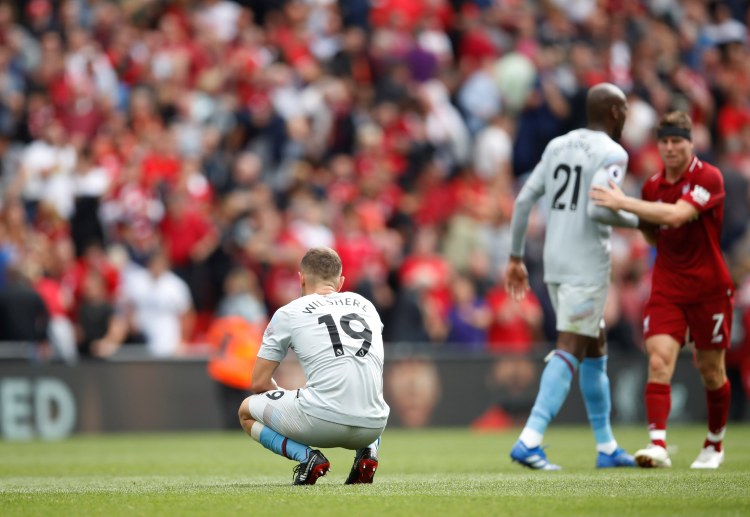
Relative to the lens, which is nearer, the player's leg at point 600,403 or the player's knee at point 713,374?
the player's knee at point 713,374

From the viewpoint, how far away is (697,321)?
33.7 ft

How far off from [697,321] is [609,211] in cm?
109

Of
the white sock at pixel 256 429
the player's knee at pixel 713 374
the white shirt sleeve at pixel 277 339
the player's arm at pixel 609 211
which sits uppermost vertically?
the player's arm at pixel 609 211

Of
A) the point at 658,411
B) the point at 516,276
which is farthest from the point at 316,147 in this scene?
the point at 658,411

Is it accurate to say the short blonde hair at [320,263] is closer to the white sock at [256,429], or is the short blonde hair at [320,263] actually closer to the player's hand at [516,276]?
the white sock at [256,429]

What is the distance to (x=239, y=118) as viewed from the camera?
2102cm

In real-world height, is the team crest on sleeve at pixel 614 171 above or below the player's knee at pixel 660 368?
above

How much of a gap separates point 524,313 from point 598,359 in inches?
340

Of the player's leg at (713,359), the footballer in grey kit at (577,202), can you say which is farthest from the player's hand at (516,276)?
the player's leg at (713,359)

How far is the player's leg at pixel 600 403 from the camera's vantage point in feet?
34.6

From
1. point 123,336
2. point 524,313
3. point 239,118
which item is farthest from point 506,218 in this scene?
point 123,336

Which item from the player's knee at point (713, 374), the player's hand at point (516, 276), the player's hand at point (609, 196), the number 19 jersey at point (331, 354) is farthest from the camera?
the player's hand at point (516, 276)

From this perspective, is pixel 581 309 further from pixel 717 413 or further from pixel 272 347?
pixel 272 347

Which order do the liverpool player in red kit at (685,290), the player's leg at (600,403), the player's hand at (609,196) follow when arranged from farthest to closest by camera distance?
the player's leg at (600,403) → the liverpool player in red kit at (685,290) → the player's hand at (609,196)
